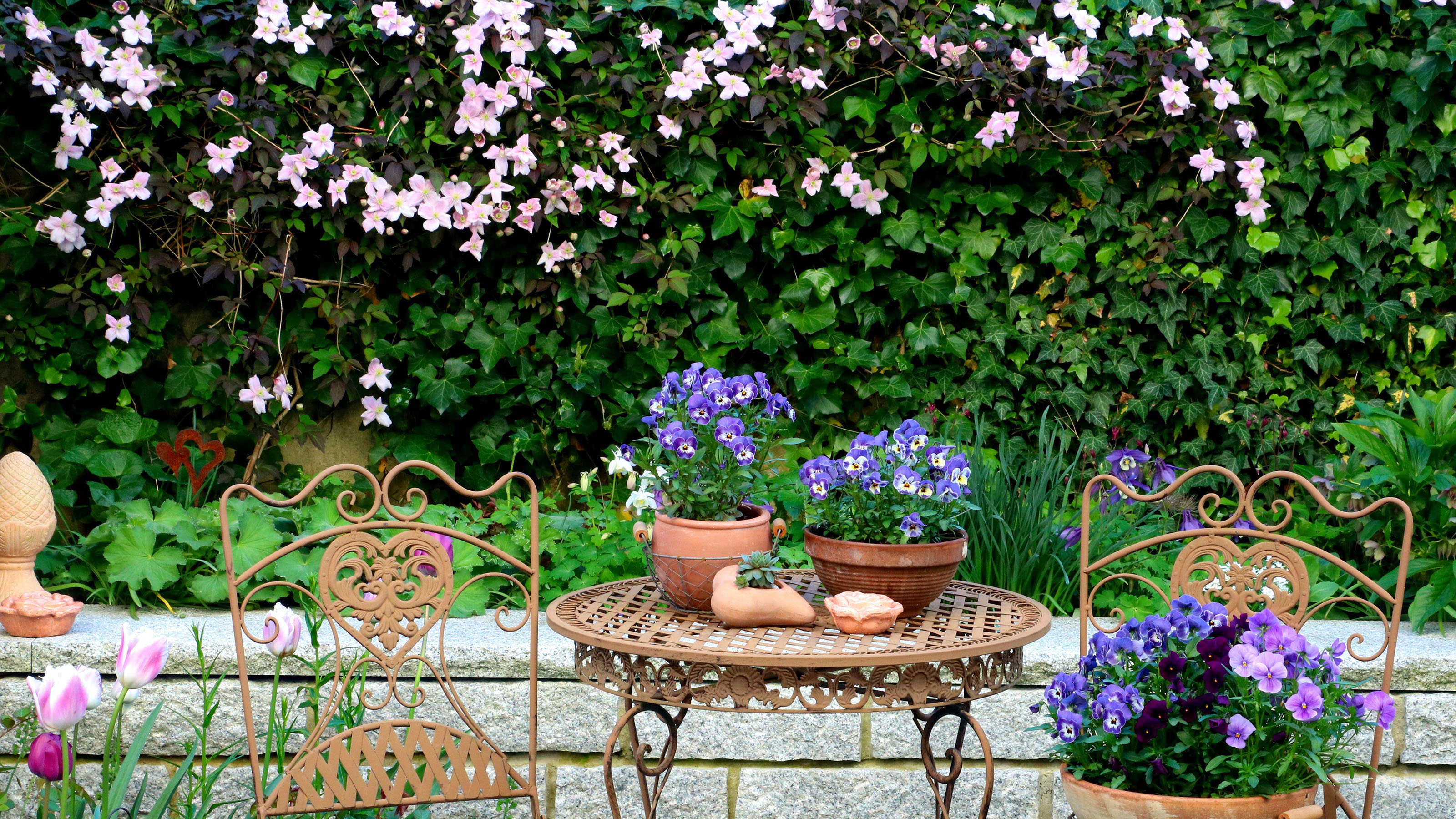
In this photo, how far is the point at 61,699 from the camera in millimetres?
1528

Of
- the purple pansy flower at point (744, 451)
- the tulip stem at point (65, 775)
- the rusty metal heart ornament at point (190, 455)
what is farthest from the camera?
the rusty metal heart ornament at point (190, 455)

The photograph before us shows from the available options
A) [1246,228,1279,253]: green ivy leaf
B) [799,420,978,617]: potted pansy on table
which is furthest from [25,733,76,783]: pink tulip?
[1246,228,1279,253]: green ivy leaf

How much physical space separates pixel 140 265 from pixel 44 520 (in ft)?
2.85

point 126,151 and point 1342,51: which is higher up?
point 1342,51

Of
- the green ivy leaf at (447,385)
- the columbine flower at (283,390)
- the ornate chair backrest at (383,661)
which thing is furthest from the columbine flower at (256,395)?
the ornate chair backrest at (383,661)

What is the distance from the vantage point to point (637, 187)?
10.9ft

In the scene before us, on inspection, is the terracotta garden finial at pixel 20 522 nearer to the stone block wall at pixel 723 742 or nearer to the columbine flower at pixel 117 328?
the stone block wall at pixel 723 742

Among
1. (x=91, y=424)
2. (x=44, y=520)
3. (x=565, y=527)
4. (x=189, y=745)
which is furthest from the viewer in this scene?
(x=91, y=424)

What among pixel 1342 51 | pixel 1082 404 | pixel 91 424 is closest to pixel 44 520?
pixel 91 424

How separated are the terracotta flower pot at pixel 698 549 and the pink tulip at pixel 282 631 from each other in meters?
0.57

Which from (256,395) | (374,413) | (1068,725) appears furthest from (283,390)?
(1068,725)

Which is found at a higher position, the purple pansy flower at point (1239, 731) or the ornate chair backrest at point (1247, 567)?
the ornate chair backrest at point (1247, 567)

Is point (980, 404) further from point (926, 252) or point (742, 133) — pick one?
point (742, 133)

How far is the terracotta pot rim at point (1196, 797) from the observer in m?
1.54
